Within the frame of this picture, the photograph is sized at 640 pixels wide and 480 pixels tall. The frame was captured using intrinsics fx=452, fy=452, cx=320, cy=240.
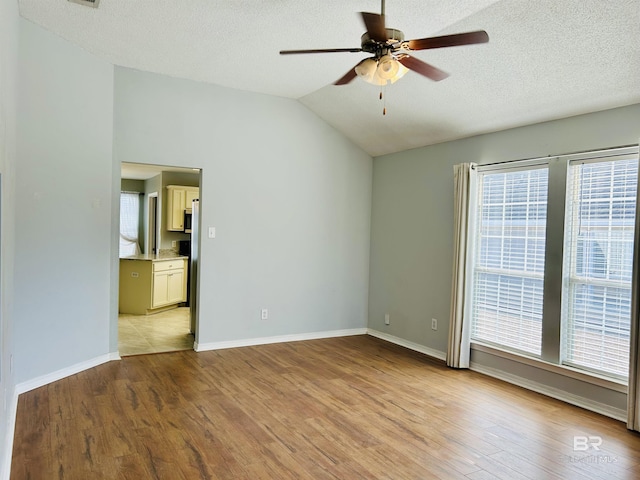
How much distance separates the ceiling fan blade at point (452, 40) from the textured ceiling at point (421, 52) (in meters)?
0.77

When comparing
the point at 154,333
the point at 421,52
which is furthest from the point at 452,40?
the point at 154,333

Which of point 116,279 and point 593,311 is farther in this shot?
point 116,279

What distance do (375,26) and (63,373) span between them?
3912mm

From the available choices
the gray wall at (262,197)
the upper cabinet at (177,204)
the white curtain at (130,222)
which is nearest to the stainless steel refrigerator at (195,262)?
the gray wall at (262,197)

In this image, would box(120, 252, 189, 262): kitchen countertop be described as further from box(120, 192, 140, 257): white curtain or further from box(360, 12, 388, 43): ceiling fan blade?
box(360, 12, 388, 43): ceiling fan blade

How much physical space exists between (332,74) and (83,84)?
2.39m

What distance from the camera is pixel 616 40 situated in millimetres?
3023

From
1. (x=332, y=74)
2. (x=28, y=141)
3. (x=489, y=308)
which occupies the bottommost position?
(x=489, y=308)

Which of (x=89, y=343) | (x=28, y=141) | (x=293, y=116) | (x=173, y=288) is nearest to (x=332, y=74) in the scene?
(x=293, y=116)

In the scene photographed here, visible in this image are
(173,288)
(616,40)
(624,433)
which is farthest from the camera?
(173,288)

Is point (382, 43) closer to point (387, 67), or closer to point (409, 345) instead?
point (387, 67)

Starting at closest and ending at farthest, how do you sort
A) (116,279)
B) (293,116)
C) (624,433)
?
(624,433) → (116,279) → (293,116)

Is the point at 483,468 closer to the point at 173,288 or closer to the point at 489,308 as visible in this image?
the point at 489,308

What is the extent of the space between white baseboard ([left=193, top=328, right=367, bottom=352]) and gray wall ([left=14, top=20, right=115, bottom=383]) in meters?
1.06
